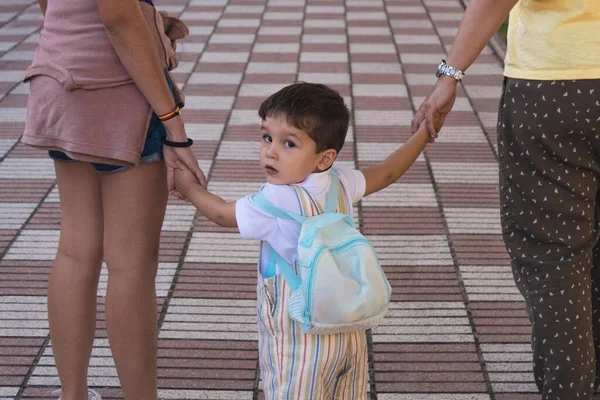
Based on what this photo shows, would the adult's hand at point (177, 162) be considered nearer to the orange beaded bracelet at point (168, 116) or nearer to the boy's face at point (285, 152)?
the orange beaded bracelet at point (168, 116)

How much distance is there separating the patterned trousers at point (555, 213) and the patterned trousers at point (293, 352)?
0.65m

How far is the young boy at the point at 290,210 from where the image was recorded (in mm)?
2174

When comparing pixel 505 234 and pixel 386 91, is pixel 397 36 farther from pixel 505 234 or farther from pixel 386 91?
pixel 505 234

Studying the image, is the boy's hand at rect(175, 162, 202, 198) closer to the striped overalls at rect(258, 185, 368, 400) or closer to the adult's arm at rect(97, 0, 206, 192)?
the adult's arm at rect(97, 0, 206, 192)

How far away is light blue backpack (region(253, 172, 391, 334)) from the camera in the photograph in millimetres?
2059

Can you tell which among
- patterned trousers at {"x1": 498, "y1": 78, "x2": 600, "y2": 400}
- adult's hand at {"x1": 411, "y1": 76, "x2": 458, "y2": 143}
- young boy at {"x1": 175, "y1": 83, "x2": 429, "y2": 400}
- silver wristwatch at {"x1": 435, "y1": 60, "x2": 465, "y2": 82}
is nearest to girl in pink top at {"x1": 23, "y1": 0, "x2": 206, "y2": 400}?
young boy at {"x1": 175, "y1": 83, "x2": 429, "y2": 400}

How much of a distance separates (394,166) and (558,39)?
51 cm

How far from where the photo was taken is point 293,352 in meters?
2.21

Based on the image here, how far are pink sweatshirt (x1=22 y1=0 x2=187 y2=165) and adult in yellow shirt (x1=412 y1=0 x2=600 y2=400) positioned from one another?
78cm

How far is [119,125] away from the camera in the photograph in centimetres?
229

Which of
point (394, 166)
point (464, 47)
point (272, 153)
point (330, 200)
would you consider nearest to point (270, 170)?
point (272, 153)

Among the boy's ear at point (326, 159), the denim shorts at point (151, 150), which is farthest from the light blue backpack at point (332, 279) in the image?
the denim shorts at point (151, 150)

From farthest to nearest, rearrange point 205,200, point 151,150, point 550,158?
point 550,158, point 151,150, point 205,200

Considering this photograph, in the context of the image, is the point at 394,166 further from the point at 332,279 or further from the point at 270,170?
the point at 332,279
